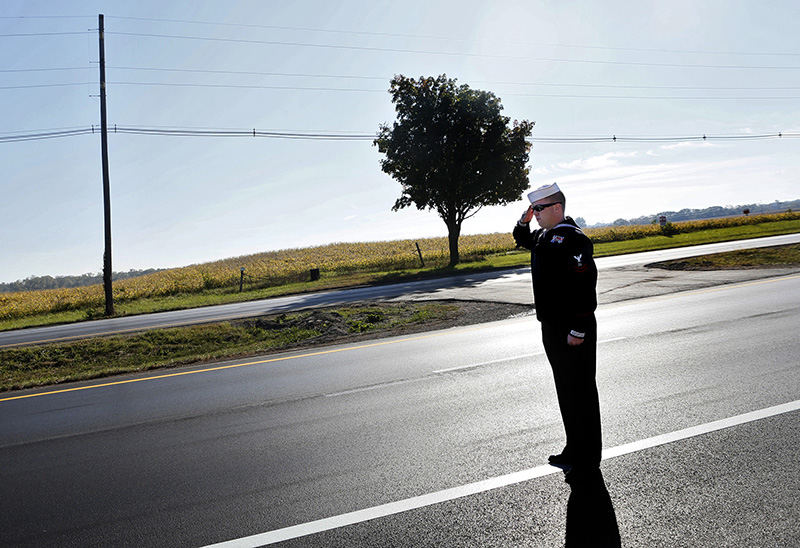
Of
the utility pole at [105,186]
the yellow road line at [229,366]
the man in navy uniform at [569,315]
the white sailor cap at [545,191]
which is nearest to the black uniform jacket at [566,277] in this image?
the man in navy uniform at [569,315]

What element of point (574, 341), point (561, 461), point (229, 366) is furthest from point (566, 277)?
point (229, 366)

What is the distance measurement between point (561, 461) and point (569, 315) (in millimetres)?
1173

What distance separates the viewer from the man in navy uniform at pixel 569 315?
13.5ft

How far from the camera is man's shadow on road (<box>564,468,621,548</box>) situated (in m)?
3.30

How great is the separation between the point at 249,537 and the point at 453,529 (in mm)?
1266

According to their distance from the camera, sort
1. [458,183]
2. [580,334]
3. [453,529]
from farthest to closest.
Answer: [458,183] → [580,334] → [453,529]

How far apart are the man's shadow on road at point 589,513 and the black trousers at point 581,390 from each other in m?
0.15

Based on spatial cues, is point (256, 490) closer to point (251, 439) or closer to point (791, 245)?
point (251, 439)

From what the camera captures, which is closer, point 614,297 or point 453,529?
point 453,529

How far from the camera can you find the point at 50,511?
13.7 feet

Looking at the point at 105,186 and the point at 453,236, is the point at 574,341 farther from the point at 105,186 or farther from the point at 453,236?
the point at 453,236

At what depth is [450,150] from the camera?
120 ft

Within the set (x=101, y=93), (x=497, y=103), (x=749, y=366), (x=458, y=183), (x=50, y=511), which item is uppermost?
(x=497, y=103)

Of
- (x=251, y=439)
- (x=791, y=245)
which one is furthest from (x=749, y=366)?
(x=791, y=245)
